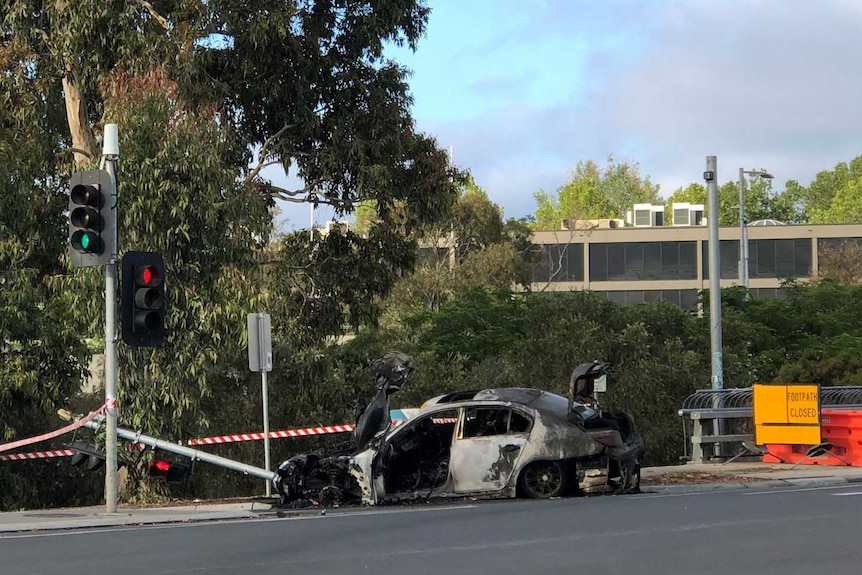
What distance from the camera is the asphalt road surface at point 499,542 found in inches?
353

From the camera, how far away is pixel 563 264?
78312mm

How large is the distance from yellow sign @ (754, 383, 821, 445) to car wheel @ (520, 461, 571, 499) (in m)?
5.90

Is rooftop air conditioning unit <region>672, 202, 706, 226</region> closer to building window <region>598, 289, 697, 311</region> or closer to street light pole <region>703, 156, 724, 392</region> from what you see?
building window <region>598, 289, 697, 311</region>

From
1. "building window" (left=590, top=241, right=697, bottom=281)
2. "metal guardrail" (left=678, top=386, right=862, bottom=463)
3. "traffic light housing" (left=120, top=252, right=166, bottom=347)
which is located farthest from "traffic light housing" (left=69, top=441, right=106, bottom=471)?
"building window" (left=590, top=241, right=697, bottom=281)

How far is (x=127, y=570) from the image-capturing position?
30.0ft

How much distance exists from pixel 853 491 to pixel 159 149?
37.4 feet

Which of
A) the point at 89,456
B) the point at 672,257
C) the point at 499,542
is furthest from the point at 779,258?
the point at 499,542

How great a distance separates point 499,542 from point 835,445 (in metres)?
10.7

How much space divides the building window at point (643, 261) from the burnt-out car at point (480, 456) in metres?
64.3

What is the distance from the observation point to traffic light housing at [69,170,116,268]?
13828mm

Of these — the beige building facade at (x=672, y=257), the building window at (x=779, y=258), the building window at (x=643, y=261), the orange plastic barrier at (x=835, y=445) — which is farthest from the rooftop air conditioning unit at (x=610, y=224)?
the orange plastic barrier at (x=835, y=445)

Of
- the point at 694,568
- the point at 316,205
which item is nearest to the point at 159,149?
the point at 316,205

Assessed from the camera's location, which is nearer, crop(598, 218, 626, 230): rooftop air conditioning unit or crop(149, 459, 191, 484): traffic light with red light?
crop(149, 459, 191, 484): traffic light with red light

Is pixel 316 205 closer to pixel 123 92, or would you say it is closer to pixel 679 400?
pixel 123 92
